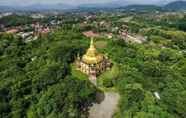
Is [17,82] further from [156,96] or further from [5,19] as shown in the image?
[5,19]

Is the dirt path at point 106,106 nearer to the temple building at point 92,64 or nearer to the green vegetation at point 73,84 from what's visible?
the green vegetation at point 73,84

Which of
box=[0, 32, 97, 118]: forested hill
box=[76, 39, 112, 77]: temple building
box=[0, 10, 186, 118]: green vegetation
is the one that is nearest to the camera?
box=[0, 10, 186, 118]: green vegetation

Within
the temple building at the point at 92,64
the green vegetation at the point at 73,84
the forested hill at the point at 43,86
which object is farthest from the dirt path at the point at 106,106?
the temple building at the point at 92,64

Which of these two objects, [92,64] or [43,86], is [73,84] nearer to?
[43,86]

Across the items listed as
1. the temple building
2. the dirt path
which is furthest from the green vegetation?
the temple building

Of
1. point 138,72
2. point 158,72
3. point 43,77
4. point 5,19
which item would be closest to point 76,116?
point 43,77

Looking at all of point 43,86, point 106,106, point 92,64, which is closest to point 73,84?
point 43,86

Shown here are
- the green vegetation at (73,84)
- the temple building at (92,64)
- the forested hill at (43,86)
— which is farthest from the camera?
the temple building at (92,64)

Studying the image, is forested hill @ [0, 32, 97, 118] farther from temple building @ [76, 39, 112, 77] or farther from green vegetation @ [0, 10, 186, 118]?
temple building @ [76, 39, 112, 77]
